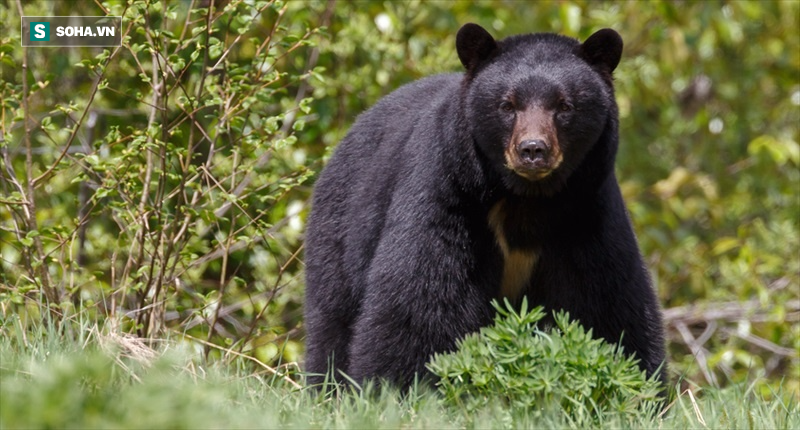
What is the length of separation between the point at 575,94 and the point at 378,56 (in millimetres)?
3652

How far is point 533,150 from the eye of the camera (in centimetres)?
466

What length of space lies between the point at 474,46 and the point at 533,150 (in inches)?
28.6

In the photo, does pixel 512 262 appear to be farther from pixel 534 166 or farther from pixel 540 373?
pixel 540 373

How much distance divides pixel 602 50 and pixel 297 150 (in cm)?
357

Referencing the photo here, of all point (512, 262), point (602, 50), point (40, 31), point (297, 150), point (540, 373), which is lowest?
point (540, 373)

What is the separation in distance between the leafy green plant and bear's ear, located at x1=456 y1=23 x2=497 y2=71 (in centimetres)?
164

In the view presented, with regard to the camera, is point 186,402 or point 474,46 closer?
point 186,402

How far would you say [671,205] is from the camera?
33.9 feet

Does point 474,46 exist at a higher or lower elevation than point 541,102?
higher

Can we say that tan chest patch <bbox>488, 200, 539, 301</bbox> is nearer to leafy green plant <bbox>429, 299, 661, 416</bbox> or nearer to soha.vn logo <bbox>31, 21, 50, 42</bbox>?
leafy green plant <bbox>429, 299, 661, 416</bbox>

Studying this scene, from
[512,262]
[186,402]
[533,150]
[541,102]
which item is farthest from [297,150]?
[186,402]

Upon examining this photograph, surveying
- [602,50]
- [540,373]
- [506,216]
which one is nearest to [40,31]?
[506,216]

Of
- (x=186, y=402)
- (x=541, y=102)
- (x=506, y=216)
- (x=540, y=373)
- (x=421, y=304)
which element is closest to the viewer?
(x=186, y=402)

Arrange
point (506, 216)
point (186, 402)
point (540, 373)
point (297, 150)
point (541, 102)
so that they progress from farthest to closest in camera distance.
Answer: point (297, 150)
point (506, 216)
point (541, 102)
point (540, 373)
point (186, 402)
